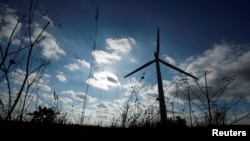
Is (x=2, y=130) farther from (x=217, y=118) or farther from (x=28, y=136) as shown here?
(x=217, y=118)

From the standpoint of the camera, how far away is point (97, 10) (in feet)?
15.3

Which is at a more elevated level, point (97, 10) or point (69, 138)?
point (97, 10)

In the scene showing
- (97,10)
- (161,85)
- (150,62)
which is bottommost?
(161,85)

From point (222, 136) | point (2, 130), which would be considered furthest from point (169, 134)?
point (2, 130)

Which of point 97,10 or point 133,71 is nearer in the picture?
point 97,10

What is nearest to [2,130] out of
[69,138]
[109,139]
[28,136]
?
[28,136]

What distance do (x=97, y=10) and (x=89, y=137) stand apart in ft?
10.2

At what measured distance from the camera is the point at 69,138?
10.3ft

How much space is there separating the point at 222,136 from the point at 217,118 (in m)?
4.30

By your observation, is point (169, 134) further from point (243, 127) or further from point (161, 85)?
point (161, 85)

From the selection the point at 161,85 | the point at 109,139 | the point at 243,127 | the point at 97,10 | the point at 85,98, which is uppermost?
the point at 97,10

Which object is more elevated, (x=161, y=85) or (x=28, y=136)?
(x=161, y=85)

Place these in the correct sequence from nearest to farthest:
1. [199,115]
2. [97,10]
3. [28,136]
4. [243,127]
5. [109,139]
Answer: [28,136], [109,139], [243,127], [97,10], [199,115]

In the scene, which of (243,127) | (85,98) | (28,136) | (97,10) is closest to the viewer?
(28,136)
